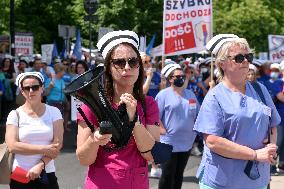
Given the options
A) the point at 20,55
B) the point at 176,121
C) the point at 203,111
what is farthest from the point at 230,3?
the point at 203,111

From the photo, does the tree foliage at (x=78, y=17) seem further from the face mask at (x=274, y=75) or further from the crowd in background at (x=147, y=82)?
the face mask at (x=274, y=75)

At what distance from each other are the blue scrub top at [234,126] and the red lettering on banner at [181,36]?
7.16m

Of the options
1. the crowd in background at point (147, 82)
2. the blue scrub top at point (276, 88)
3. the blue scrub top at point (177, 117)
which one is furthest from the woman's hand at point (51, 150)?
the blue scrub top at point (276, 88)

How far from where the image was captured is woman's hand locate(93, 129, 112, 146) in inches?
127

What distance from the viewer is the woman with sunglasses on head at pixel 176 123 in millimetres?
7469

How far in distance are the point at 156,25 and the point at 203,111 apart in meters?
34.1

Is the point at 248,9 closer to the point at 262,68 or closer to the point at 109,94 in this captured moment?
the point at 262,68

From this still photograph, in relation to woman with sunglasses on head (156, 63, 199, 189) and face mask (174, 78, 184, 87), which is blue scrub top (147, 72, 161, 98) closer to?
woman with sunglasses on head (156, 63, 199, 189)

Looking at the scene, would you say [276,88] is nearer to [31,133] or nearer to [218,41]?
[31,133]

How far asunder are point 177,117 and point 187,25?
3651 millimetres

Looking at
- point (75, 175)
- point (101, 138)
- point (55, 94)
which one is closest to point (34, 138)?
point (101, 138)

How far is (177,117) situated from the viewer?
8.05m

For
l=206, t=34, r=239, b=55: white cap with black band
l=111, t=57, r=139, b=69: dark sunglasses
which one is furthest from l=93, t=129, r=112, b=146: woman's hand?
l=206, t=34, r=239, b=55: white cap with black band

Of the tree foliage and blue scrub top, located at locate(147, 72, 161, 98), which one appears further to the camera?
the tree foliage
